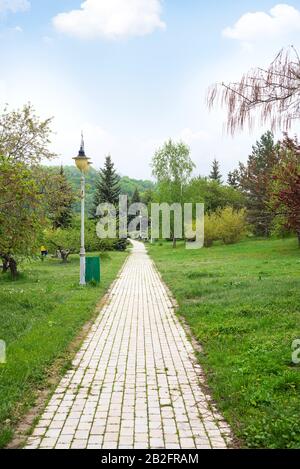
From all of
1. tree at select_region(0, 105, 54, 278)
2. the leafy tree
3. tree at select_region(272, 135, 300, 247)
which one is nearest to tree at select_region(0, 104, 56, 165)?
tree at select_region(0, 105, 54, 278)

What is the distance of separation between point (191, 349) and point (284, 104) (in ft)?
15.1

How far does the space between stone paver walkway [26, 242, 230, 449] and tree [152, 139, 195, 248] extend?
43610mm

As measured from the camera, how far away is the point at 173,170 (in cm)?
5400

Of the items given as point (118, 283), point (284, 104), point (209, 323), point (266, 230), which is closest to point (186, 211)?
point (266, 230)

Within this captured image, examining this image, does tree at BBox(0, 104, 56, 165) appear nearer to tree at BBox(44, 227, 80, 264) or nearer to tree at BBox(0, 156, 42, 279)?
tree at BBox(0, 156, 42, 279)

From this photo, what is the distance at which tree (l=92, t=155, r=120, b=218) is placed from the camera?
5778cm

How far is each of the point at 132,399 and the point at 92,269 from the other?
12859 mm

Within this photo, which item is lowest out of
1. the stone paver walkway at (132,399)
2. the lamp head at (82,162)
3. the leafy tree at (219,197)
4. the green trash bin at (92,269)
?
the stone paver walkway at (132,399)

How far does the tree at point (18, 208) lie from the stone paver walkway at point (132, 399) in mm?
4897

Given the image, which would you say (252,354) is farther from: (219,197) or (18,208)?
(219,197)

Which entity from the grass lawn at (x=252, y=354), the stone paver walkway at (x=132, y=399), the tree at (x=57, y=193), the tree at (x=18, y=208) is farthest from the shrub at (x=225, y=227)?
the stone paver walkway at (x=132, y=399)

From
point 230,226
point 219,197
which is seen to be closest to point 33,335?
point 230,226

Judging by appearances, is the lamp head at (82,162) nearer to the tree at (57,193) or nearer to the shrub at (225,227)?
the tree at (57,193)

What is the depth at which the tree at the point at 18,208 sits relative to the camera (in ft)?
41.2
